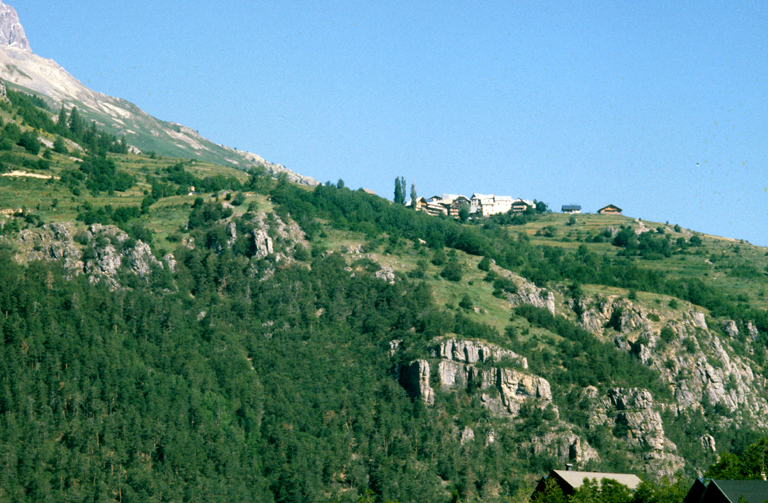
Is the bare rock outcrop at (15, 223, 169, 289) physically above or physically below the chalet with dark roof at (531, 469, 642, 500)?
above

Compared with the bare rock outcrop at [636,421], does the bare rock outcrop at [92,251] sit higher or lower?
higher

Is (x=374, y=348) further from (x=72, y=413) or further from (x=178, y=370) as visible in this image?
(x=72, y=413)

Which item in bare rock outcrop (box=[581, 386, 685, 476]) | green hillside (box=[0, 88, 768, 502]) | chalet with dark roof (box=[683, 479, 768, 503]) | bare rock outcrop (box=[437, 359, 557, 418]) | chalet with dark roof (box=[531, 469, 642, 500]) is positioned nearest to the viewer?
chalet with dark roof (box=[683, 479, 768, 503])

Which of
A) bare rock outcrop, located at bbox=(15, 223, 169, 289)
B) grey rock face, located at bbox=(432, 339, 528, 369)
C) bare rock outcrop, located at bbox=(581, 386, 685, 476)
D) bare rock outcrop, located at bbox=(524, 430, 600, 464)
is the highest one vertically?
bare rock outcrop, located at bbox=(15, 223, 169, 289)

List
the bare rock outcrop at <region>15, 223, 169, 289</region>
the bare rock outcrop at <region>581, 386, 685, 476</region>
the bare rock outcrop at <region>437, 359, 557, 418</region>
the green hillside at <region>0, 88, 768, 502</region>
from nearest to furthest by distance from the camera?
the green hillside at <region>0, 88, 768, 502</region> < the bare rock outcrop at <region>581, 386, 685, 476</region> < the bare rock outcrop at <region>437, 359, 557, 418</region> < the bare rock outcrop at <region>15, 223, 169, 289</region>

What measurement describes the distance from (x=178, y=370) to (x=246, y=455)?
2170 centimetres

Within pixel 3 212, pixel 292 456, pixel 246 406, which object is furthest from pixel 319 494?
pixel 3 212

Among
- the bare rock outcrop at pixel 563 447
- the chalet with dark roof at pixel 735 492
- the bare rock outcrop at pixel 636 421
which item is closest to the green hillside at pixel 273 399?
the bare rock outcrop at pixel 563 447

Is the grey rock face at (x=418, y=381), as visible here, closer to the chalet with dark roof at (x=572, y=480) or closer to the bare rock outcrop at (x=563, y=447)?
the bare rock outcrop at (x=563, y=447)

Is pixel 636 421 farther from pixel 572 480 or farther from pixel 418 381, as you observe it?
pixel 572 480

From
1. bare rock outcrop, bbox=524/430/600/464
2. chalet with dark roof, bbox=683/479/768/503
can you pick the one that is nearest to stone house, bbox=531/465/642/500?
chalet with dark roof, bbox=683/479/768/503

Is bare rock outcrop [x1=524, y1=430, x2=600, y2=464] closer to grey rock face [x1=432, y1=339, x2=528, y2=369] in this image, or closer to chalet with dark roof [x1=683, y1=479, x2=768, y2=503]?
grey rock face [x1=432, y1=339, x2=528, y2=369]

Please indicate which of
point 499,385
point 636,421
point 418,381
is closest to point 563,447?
point 499,385

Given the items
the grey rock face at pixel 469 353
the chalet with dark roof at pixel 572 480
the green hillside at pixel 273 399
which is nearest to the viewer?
the chalet with dark roof at pixel 572 480
